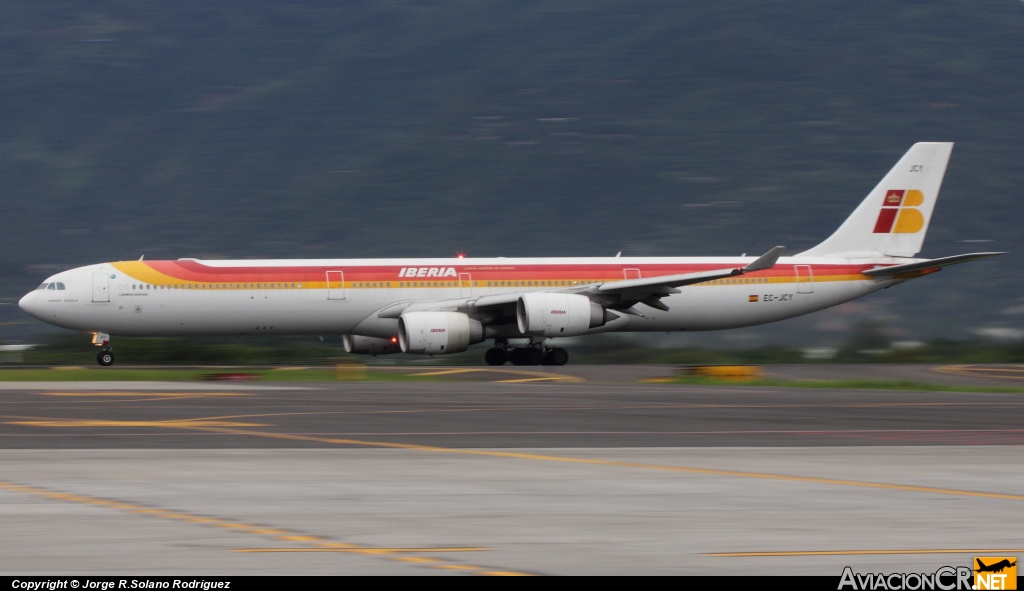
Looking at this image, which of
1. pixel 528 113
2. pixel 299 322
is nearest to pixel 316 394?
pixel 299 322

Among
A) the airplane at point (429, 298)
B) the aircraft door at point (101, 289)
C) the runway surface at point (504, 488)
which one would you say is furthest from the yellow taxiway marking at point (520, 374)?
the aircraft door at point (101, 289)

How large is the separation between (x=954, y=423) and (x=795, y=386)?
30.9 ft

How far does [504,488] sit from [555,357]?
26.9 m

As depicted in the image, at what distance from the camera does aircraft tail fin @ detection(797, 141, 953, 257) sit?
41.5 meters

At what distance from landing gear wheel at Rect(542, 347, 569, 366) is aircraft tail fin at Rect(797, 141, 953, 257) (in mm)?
9124

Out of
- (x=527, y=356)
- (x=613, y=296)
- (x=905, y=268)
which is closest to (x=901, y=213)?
(x=905, y=268)

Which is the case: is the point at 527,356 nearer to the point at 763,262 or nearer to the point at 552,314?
the point at 552,314

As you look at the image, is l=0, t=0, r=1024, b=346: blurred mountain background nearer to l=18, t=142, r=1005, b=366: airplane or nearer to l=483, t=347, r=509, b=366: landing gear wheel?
l=18, t=142, r=1005, b=366: airplane

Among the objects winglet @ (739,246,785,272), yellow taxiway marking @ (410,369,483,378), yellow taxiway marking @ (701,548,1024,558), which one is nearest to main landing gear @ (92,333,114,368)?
yellow taxiway marking @ (410,369,483,378)

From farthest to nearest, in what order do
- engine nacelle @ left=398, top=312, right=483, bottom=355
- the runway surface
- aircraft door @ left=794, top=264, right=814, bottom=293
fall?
1. aircraft door @ left=794, top=264, right=814, bottom=293
2. engine nacelle @ left=398, top=312, right=483, bottom=355
3. the runway surface

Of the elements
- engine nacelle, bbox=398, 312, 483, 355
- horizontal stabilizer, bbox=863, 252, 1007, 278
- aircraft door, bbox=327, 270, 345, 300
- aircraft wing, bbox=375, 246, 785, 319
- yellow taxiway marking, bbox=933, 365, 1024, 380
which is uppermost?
A: aircraft door, bbox=327, 270, 345, 300

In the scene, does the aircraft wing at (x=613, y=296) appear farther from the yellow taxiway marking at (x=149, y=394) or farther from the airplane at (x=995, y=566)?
the airplane at (x=995, y=566)

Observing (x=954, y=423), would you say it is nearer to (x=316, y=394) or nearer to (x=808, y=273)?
(x=316, y=394)

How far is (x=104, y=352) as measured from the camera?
123ft
